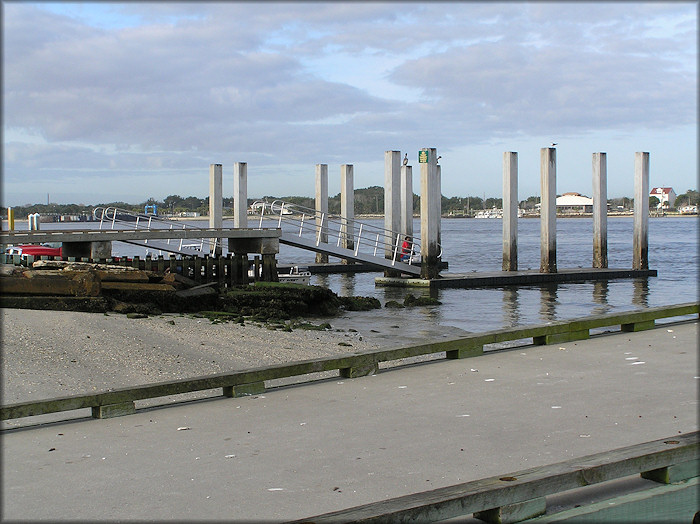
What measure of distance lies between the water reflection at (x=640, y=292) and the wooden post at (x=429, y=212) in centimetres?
675

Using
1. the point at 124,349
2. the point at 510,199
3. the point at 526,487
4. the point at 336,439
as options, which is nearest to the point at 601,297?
the point at 510,199

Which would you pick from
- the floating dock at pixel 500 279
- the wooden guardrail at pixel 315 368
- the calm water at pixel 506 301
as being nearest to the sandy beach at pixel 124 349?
the wooden guardrail at pixel 315 368

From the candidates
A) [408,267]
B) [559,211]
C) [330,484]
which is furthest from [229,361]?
[559,211]

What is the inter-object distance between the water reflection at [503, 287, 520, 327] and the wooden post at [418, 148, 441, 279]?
2.73 m

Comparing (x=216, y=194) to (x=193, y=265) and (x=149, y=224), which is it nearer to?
(x=149, y=224)

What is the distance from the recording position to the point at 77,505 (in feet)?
16.5

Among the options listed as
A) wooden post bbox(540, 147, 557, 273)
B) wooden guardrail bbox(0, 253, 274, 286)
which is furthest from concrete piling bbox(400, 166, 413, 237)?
wooden guardrail bbox(0, 253, 274, 286)

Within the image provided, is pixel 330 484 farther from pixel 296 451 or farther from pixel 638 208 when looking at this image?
pixel 638 208

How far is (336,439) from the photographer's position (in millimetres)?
6492

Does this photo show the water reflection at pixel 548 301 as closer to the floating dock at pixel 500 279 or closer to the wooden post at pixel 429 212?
the floating dock at pixel 500 279

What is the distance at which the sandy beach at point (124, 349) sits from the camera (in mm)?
9469

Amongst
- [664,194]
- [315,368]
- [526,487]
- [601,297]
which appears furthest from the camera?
[664,194]

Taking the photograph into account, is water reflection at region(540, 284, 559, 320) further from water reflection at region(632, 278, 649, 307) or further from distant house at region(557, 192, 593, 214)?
distant house at region(557, 192, 593, 214)

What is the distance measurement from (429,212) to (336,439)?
21792 millimetres
